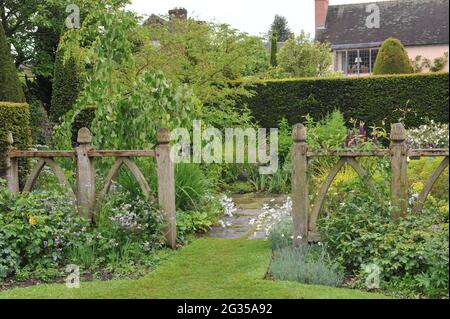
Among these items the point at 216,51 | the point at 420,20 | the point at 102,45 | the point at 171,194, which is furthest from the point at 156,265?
the point at 420,20

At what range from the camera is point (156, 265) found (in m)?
5.14

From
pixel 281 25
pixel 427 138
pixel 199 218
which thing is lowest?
pixel 199 218

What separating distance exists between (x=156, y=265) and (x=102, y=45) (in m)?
3.27

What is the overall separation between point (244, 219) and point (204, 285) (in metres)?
2.83

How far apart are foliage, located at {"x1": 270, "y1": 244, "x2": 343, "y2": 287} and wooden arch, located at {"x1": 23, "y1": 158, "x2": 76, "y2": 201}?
7.87 feet

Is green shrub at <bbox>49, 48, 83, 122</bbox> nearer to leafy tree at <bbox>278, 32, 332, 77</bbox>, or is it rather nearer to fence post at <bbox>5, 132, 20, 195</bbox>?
fence post at <bbox>5, 132, 20, 195</bbox>

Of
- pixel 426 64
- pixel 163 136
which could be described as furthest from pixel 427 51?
pixel 163 136

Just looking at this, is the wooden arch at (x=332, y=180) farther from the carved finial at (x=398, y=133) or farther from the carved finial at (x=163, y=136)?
the carved finial at (x=163, y=136)

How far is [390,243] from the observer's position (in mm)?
4648

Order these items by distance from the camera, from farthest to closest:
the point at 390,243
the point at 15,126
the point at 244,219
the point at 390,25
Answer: the point at 390,25, the point at 244,219, the point at 15,126, the point at 390,243

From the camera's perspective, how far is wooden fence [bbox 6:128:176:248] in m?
5.62

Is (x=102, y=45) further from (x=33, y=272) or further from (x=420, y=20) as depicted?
(x=420, y=20)

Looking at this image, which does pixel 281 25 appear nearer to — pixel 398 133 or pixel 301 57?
pixel 301 57

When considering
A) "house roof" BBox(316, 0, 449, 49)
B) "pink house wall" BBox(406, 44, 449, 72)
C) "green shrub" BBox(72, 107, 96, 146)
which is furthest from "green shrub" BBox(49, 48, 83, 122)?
"house roof" BBox(316, 0, 449, 49)
